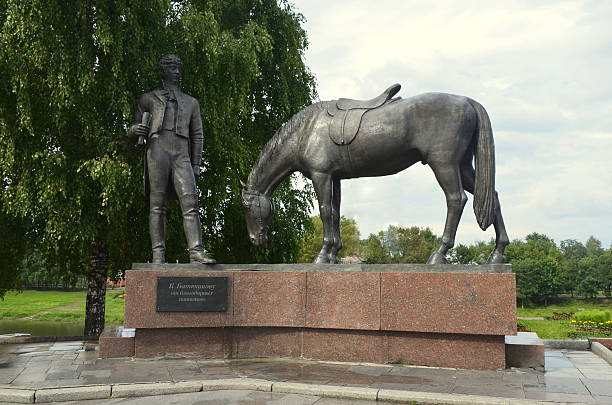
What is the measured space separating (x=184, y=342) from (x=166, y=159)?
8.73 ft

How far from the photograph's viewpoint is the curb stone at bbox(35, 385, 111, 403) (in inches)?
229

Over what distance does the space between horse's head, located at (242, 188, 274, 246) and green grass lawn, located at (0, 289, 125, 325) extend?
23.6 metres

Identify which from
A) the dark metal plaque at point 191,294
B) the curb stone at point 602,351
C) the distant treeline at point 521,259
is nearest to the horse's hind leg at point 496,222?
the curb stone at point 602,351

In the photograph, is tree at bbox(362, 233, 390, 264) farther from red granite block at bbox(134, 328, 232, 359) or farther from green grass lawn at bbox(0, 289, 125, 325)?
red granite block at bbox(134, 328, 232, 359)

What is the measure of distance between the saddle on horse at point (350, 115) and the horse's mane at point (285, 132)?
31 centimetres

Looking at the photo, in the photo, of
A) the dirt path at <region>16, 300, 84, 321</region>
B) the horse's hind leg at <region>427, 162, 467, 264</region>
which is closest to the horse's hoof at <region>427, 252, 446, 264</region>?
the horse's hind leg at <region>427, 162, 467, 264</region>

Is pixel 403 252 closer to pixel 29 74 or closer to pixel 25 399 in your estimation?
pixel 29 74

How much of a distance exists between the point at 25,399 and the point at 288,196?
11.7 metres

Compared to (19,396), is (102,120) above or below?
above

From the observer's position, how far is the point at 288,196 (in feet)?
56.1

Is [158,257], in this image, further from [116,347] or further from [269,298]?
[269,298]

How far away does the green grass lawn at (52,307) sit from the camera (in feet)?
119

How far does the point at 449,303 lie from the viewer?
7.51m

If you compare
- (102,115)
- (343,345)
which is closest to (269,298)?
(343,345)
